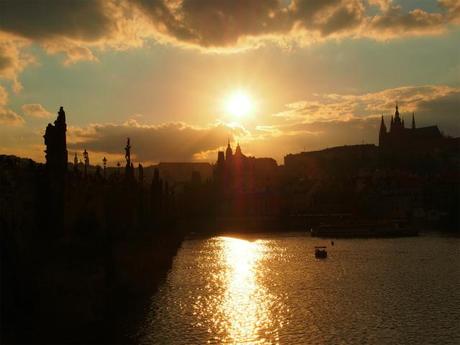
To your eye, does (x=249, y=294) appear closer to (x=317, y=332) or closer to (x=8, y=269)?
(x=317, y=332)

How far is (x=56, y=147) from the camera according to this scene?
127ft

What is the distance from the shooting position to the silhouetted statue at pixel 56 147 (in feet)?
124

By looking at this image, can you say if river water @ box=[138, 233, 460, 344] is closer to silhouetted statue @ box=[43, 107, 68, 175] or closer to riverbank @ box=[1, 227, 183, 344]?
riverbank @ box=[1, 227, 183, 344]

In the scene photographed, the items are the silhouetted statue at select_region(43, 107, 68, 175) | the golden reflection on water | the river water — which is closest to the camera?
the river water

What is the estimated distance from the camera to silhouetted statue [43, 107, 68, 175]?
3794 centimetres

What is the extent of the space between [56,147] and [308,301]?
2412 cm

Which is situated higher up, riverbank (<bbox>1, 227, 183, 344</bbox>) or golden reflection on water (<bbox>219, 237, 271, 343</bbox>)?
riverbank (<bbox>1, 227, 183, 344</bbox>)

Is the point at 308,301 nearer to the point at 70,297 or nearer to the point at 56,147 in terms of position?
the point at 70,297

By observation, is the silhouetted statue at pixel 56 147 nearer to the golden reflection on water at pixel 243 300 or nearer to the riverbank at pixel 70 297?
the riverbank at pixel 70 297

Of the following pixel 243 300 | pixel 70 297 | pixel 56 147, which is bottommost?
pixel 243 300

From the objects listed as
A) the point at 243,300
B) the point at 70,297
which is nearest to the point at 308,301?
the point at 243,300

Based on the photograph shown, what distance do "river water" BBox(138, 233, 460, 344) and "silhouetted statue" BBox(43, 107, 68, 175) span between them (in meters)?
12.5

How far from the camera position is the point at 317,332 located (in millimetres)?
35844

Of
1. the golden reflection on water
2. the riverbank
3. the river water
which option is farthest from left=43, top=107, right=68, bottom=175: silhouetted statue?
the golden reflection on water
